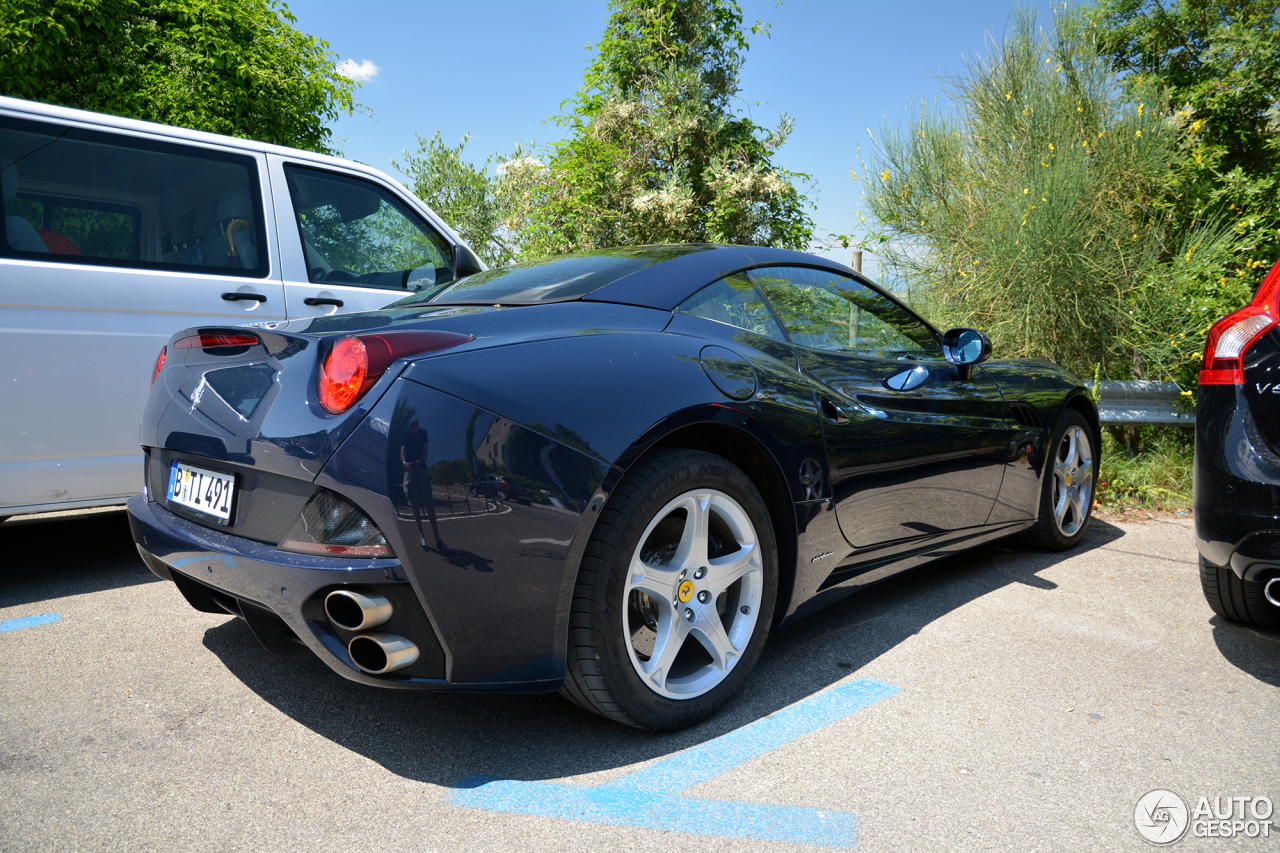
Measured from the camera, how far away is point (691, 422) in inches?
85.0

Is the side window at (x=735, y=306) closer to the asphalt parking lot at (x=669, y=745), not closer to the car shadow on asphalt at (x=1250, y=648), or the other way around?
the asphalt parking lot at (x=669, y=745)

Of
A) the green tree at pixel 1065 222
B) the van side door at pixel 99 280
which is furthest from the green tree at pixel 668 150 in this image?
the van side door at pixel 99 280

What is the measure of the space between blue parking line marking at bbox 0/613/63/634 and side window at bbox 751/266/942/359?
274 cm

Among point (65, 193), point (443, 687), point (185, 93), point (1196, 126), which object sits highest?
point (185, 93)

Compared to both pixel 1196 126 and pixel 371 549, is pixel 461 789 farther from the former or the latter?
pixel 1196 126

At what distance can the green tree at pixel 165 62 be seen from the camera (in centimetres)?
958

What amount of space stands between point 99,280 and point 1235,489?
13.4ft

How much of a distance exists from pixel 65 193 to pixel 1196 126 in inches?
267

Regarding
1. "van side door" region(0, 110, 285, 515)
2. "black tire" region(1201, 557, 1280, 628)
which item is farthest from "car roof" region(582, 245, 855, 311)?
"van side door" region(0, 110, 285, 515)

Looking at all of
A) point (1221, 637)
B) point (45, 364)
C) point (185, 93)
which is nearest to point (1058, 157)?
point (1221, 637)

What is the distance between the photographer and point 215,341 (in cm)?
223

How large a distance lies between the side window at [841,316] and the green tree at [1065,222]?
8.48 ft

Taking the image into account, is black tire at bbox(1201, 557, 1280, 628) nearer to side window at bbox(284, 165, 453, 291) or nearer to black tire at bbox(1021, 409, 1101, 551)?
black tire at bbox(1021, 409, 1101, 551)

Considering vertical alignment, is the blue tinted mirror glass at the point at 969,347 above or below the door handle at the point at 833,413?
above
